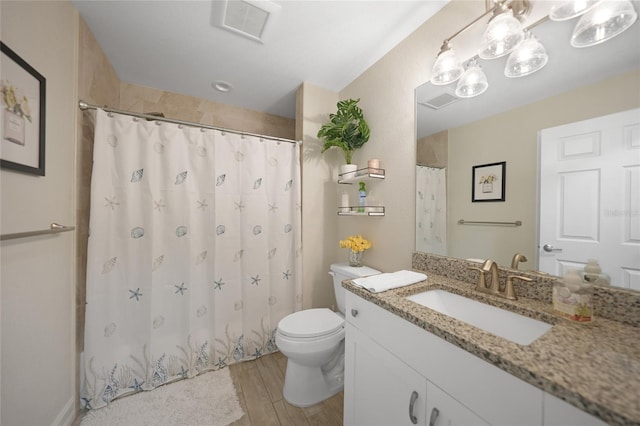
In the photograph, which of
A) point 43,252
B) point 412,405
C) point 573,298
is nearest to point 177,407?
point 43,252

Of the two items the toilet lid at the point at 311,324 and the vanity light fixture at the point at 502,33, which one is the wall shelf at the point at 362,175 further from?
the toilet lid at the point at 311,324

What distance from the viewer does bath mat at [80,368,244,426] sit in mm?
1226

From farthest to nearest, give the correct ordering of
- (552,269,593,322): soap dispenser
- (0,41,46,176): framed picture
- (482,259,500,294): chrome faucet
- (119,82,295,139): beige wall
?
(119,82,295,139): beige wall, (482,259,500,294): chrome faucet, (0,41,46,176): framed picture, (552,269,593,322): soap dispenser

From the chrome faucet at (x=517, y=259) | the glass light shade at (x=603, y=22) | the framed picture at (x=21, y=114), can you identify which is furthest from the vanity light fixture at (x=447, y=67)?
the framed picture at (x=21, y=114)

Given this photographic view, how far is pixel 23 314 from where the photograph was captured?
3.00ft

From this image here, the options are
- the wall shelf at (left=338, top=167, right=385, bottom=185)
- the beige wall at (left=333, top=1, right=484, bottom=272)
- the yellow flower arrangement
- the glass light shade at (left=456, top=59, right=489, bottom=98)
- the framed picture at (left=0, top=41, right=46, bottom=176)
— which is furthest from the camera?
the yellow flower arrangement

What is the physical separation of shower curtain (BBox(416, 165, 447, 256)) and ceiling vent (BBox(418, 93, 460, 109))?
1.17 ft

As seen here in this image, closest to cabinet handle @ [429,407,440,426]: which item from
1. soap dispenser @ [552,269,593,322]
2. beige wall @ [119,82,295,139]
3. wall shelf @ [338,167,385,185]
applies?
soap dispenser @ [552,269,593,322]

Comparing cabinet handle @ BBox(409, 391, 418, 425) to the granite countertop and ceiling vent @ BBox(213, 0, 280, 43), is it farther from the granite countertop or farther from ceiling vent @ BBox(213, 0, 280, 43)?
ceiling vent @ BBox(213, 0, 280, 43)

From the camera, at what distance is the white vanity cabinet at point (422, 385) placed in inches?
19.1

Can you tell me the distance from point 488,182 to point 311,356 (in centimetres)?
134

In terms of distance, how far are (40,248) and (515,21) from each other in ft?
7.43

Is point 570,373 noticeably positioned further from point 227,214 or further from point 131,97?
point 131,97

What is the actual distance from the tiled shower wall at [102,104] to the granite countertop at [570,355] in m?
1.85
